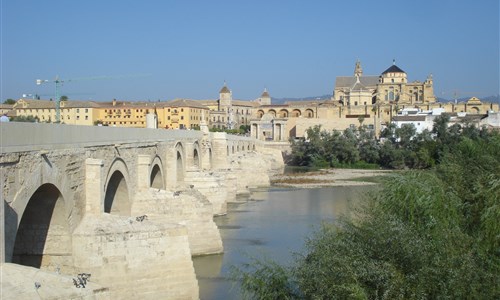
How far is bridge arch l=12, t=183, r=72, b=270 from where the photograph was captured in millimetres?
10031

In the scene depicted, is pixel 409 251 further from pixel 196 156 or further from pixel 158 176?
pixel 196 156

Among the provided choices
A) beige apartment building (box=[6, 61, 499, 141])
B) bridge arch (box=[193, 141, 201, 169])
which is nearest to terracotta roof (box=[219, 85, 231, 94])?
beige apartment building (box=[6, 61, 499, 141])

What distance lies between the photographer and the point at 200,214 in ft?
54.5

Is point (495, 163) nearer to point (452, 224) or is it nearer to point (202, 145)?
point (452, 224)

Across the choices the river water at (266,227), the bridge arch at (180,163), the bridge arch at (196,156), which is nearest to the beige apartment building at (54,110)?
the river water at (266,227)

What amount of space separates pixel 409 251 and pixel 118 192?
8.13 metres

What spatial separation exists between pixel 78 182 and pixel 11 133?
2648 mm

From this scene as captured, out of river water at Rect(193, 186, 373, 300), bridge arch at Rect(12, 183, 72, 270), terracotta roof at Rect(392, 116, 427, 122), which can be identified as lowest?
river water at Rect(193, 186, 373, 300)

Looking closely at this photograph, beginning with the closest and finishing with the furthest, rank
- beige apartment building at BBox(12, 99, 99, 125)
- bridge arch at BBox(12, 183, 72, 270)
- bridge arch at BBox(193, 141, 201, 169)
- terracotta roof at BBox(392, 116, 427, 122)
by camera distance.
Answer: bridge arch at BBox(12, 183, 72, 270)
bridge arch at BBox(193, 141, 201, 169)
beige apartment building at BBox(12, 99, 99, 125)
terracotta roof at BBox(392, 116, 427, 122)

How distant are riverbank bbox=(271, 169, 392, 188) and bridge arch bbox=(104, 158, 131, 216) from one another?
23.0 metres

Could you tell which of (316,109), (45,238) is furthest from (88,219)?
(316,109)

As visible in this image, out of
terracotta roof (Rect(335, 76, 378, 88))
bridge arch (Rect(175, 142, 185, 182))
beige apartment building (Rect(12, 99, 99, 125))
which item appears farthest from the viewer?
terracotta roof (Rect(335, 76, 378, 88))

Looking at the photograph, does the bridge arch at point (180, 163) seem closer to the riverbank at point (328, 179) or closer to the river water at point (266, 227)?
the river water at point (266, 227)

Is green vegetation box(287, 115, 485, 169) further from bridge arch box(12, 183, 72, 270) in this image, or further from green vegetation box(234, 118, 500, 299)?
bridge arch box(12, 183, 72, 270)
